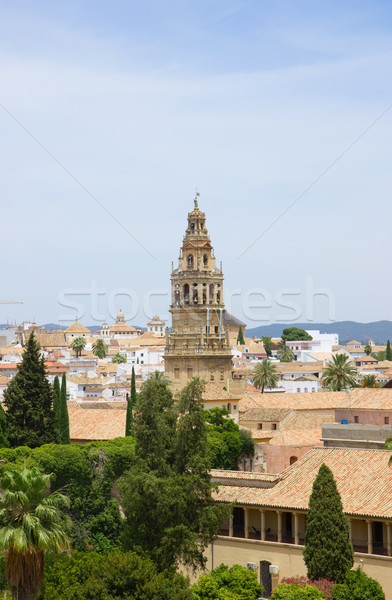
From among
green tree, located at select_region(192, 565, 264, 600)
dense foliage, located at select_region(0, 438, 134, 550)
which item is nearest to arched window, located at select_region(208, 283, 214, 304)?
dense foliage, located at select_region(0, 438, 134, 550)

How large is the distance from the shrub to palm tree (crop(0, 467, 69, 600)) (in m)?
9.04

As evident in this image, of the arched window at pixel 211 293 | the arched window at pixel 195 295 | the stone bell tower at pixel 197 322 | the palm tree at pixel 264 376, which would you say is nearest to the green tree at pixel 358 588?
the stone bell tower at pixel 197 322

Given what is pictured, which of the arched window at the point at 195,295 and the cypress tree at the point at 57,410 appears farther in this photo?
the arched window at the point at 195,295

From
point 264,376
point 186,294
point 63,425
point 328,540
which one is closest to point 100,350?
point 264,376

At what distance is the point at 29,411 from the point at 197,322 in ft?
62.7

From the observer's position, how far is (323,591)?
30531mm

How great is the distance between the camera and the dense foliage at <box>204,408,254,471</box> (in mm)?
49844

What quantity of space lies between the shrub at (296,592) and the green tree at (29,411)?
21.1 metres

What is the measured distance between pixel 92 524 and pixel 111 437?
394 inches

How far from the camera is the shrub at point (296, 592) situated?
1163 inches

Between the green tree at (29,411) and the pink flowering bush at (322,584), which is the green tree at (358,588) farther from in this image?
the green tree at (29,411)

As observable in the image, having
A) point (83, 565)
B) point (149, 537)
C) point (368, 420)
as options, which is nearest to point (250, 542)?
point (149, 537)

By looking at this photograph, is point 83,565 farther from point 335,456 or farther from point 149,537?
point 335,456

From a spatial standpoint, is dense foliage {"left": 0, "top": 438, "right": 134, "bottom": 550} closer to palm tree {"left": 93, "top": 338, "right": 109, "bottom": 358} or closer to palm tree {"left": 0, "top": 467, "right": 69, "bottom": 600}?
palm tree {"left": 0, "top": 467, "right": 69, "bottom": 600}
